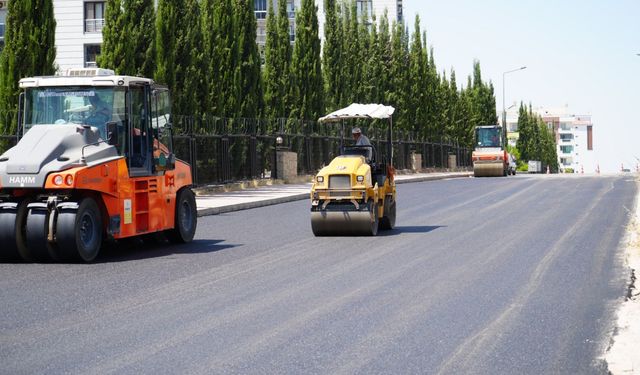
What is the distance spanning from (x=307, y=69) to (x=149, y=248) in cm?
3177

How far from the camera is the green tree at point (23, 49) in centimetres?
2728

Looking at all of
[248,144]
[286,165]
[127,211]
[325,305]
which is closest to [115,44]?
[248,144]

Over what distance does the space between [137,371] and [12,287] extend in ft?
18.3

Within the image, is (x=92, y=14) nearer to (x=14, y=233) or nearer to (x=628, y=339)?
(x=14, y=233)

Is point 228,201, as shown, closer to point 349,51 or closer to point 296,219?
point 296,219

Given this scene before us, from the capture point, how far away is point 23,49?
2767cm

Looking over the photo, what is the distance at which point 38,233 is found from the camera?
15250 millimetres

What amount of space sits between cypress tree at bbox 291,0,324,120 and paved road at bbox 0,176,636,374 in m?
29.0

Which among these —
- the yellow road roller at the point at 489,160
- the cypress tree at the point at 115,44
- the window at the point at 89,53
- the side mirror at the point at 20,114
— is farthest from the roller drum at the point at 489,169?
the side mirror at the point at 20,114

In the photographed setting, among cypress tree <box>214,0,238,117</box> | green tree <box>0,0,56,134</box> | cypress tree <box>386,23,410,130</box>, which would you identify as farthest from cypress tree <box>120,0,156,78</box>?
cypress tree <box>386,23,410,130</box>

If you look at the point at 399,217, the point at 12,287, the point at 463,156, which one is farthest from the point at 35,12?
the point at 463,156

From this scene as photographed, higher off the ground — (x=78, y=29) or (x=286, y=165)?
(x=78, y=29)

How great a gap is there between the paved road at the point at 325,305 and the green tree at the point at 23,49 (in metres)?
10.4

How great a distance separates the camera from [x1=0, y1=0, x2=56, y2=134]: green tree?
27.3m
